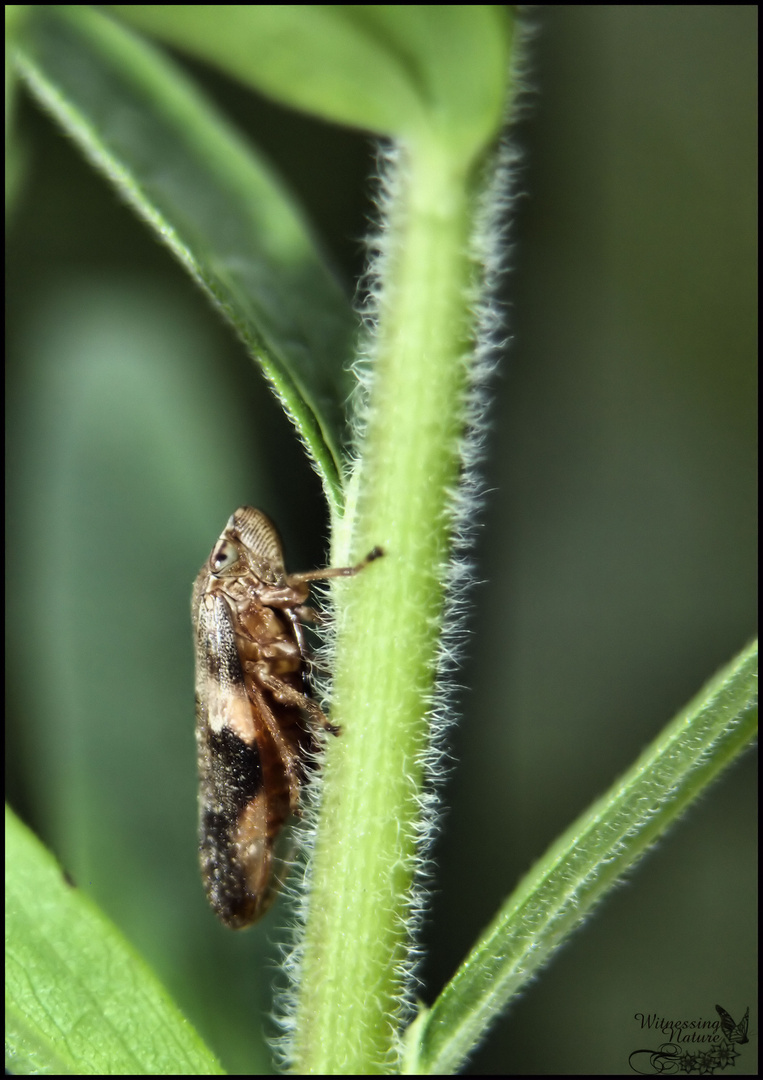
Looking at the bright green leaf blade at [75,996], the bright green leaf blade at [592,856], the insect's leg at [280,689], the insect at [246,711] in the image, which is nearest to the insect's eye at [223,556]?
the insect at [246,711]

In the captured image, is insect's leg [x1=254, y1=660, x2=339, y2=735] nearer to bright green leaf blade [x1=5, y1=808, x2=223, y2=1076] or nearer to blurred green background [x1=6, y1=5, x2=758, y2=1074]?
blurred green background [x1=6, y1=5, x2=758, y2=1074]

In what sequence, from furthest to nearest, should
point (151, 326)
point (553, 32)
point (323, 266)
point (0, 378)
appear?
point (553, 32) < point (0, 378) < point (151, 326) < point (323, 266)

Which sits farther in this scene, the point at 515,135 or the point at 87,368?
the point at 515,135

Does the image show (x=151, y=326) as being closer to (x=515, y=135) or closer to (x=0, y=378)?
(x=0, y=378)

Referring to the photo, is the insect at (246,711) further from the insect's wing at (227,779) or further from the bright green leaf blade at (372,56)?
the bright green leaf blade at (372,56)

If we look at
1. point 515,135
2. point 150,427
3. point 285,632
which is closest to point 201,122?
point 150,427

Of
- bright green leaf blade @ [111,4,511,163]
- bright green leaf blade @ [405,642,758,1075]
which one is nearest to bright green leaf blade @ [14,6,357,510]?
bright green leaf blade @ [111,4,511,163]
